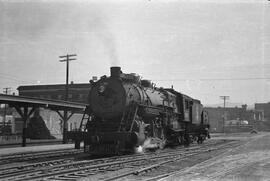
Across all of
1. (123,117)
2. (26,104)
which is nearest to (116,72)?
(123,117)

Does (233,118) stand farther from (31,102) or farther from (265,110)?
(31,102)

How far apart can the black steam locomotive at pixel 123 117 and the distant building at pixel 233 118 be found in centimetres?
7436

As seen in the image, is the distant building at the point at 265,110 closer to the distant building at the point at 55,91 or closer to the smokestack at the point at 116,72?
the distant building at the point at 55,91

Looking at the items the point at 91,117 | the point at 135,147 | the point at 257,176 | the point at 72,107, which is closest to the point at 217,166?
the point at 257,176

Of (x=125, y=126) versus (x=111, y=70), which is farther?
(x=111, y=70)

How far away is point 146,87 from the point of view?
61.6 feet

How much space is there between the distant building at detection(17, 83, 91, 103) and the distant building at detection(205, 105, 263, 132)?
3740 centimetres

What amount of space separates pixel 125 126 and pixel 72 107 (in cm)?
1051

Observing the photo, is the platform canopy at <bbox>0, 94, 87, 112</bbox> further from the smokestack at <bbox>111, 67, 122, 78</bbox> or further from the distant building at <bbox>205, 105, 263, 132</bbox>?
the distant building at <bbox>205, 105, 263, 132</bbox>

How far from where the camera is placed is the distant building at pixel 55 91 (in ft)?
255

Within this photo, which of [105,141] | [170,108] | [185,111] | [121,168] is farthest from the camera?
[185,111]

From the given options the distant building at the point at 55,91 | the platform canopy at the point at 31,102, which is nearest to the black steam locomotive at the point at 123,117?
the platform canopy at the point at 31,102

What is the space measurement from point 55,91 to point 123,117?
2654 inches

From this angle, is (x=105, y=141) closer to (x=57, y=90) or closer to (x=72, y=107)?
(x=72, y=107)
